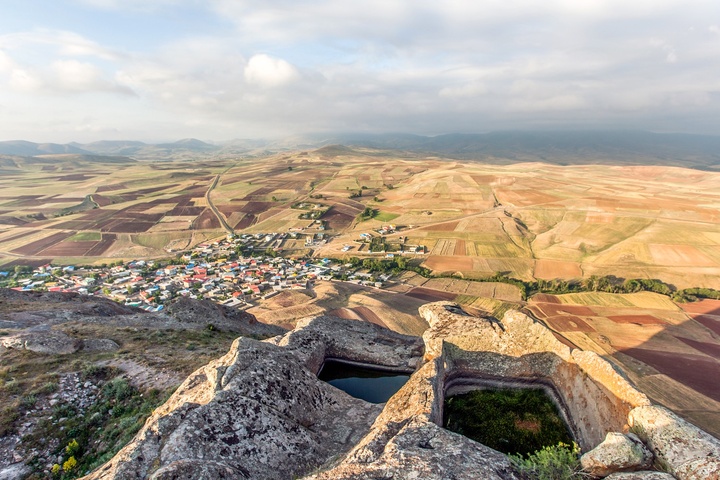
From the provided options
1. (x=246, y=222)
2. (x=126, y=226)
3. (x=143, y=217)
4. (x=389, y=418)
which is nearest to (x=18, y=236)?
(x=126, y=226)

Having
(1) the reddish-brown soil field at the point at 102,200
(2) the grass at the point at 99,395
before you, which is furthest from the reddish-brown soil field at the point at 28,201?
(2) the grass at the point at 99,395

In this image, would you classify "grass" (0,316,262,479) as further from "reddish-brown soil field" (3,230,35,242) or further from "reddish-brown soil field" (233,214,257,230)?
Answer: "reddish-brown soil field" (3,230,35,242)

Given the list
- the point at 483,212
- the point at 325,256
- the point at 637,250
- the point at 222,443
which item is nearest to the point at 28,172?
the point at 325,256

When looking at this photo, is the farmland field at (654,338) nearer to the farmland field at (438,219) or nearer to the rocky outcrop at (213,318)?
the farmland field at (438,219)

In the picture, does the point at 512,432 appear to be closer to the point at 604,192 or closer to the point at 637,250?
the point at 637,250

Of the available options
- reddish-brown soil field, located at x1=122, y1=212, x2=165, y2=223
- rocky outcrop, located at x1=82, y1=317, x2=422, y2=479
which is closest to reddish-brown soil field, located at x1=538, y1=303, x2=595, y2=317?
rocky outcrop, located at x1=82, y1=317, x2=422, y2=479

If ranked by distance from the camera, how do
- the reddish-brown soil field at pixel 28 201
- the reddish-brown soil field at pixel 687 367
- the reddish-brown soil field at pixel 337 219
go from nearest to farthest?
the reddish-brown soil field at pixel 687 367 → the reddish-brown soil field at pixel 337 219 → the reddish-brown soil field at pixel 28 201
